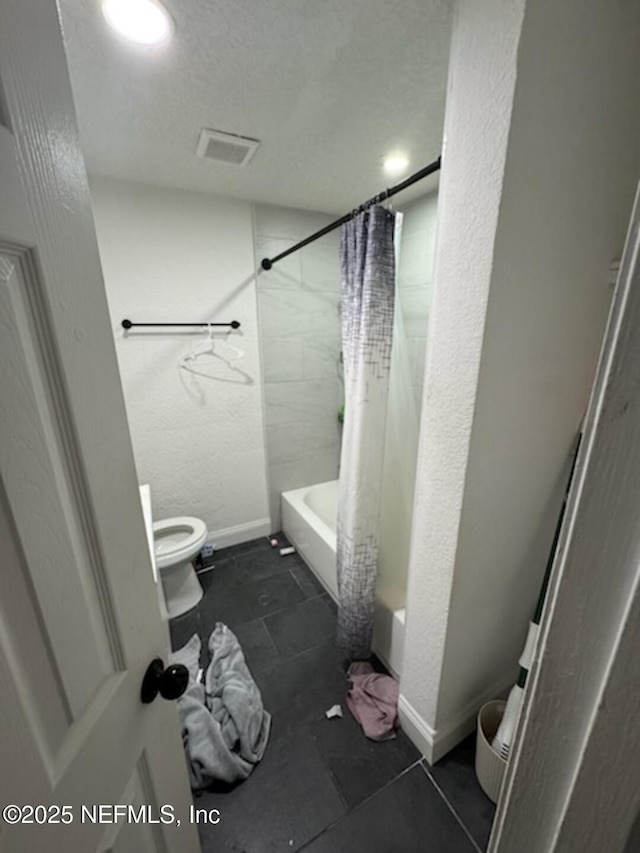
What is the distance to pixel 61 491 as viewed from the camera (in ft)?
1.38

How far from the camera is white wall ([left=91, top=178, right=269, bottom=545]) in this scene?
1.78m

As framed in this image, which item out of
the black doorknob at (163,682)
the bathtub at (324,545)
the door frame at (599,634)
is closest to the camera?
the door frame at (599,634)

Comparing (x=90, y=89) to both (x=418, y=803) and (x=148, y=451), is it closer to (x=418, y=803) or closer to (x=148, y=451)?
(x=148, y=451)

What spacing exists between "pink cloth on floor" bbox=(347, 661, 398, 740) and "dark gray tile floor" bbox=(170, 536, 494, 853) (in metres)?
0.03

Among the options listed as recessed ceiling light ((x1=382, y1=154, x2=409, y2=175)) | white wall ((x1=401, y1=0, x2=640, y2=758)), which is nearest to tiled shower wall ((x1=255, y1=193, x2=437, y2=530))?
recessed ceiling light ((x1=382, y1=154, x2=409, y2=175))

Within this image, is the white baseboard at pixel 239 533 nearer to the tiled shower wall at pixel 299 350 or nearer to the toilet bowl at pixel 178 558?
the tiled shower wall at pixel 299 350

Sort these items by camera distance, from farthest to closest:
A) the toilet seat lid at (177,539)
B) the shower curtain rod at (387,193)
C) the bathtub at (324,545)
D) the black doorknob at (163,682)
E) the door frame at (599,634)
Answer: the toilet seat lid at (177,539) → the bathtub at (324,545) → the shower curtain rod at (387,193) → the black doorknob at (163,682) → the door frame at (599,634)

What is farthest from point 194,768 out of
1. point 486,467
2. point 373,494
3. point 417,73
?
point 417,73

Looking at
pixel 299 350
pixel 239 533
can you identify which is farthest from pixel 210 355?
pixel 239 533

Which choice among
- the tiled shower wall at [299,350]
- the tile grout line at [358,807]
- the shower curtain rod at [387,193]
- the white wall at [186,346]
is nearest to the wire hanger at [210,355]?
the white wall at [186,346]

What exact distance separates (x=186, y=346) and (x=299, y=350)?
733 millimetres

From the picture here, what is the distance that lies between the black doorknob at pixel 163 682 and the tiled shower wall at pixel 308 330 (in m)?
1.54

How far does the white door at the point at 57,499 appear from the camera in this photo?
35 centimetres

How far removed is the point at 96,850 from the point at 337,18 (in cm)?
175
